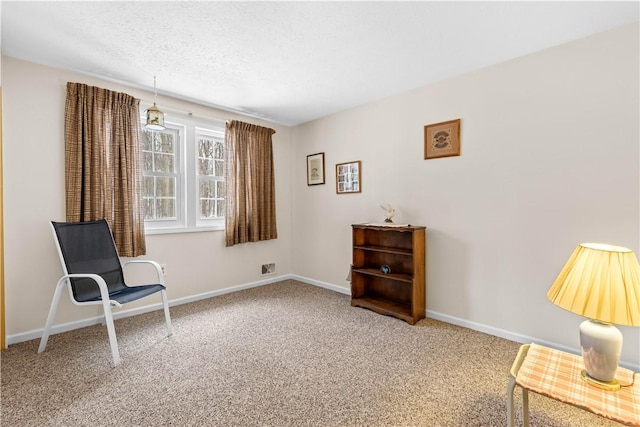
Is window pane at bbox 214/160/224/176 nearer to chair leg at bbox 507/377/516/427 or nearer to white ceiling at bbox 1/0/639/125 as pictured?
white ceiling at bbox 1/0/639/125

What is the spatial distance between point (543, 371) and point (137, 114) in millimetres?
3571

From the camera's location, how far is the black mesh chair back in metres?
2.24

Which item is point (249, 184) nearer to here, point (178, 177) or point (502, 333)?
point (178, 177)

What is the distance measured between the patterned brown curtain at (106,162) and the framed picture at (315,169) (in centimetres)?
202

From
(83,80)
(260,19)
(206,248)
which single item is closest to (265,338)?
(206,248)

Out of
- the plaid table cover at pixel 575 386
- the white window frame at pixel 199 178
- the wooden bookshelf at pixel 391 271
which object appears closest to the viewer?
the plaid table cover at pixel 575 386

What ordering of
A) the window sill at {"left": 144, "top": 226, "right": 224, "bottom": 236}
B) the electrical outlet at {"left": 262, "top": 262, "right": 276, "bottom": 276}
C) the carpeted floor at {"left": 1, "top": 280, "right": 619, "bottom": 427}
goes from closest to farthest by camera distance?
the carpeted floor at {"left": 1, "top": 280, "right": 619, "bottom": 427} → the window sill at {"left": 144, "top": 226, "right": 224, "bottom": 236} → the electrical outlet at {"left": 262, "top": 262, "right": 276, "bottom": 276}

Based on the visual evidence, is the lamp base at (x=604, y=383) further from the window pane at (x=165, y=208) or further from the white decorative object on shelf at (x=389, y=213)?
the window pane at (x=165, y=208)

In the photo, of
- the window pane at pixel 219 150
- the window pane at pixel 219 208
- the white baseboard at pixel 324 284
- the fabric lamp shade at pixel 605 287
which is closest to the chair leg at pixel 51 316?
the window pane at pixel 219 208

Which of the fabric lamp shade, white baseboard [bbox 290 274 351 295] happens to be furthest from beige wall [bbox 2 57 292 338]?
the fabric lamp shade

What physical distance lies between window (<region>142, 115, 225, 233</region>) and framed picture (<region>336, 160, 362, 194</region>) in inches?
57.0

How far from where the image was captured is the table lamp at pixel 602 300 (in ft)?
3.72

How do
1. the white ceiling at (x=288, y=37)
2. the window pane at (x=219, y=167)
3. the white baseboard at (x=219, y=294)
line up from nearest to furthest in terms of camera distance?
the white ceiling at (x=288, y=37)
the white baseboard at (x=219, y=294)
the window pane at (x=219, y=167)

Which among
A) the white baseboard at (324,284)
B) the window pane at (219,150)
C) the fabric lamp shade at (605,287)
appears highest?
the window pane at (219,150)
